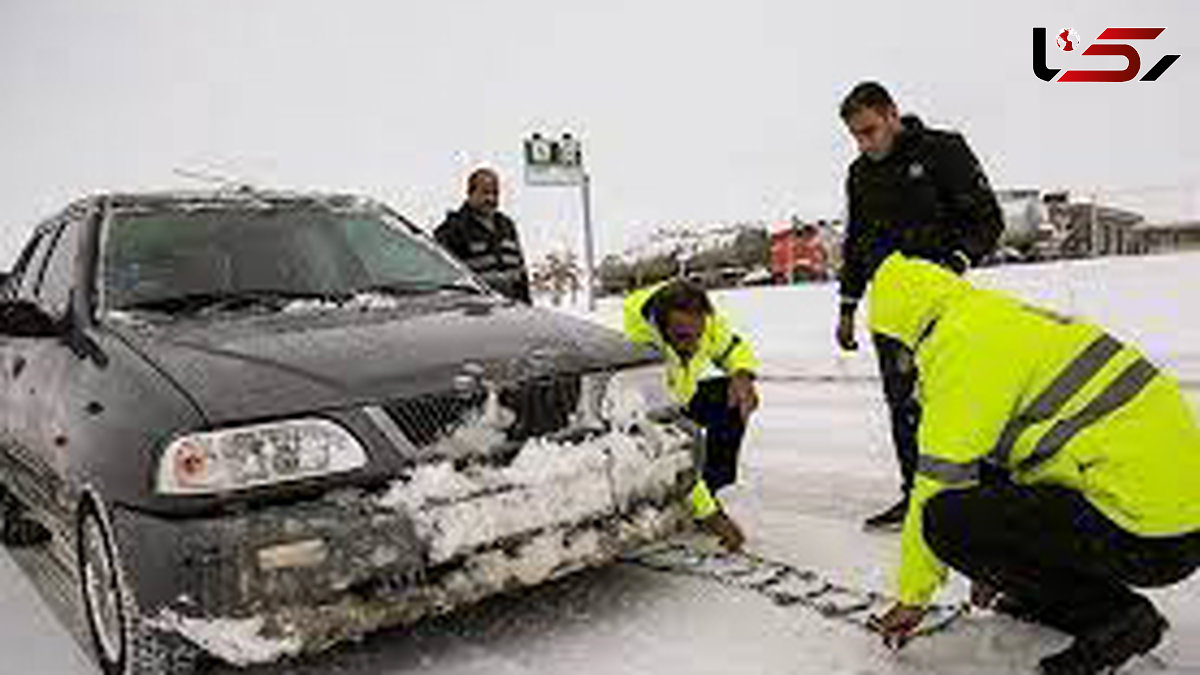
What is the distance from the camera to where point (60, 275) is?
446cm

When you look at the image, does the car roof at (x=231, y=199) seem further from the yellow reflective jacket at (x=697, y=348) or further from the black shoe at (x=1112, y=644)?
the black shoe at (x=1112, y=644)

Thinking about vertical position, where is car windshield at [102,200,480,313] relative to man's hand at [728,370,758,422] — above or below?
above

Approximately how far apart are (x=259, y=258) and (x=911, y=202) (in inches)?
99.2

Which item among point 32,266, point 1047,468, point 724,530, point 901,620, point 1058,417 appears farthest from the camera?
point 32,266

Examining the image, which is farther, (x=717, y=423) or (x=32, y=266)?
(x=32, y=266)

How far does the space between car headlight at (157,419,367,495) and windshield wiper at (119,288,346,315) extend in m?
0.99

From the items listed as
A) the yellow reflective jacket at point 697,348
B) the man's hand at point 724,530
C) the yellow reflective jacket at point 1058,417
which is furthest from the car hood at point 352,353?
the yellow reflective jacket at point 1058,417

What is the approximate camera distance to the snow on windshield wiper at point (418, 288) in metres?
4.30

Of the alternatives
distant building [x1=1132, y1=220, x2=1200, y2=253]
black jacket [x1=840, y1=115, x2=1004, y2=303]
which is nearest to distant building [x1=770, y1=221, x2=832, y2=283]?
distant building [x1=1132, y1=220, x2=1200, y2=253]

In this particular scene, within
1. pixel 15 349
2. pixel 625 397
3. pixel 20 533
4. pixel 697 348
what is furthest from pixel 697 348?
pixel 20 533

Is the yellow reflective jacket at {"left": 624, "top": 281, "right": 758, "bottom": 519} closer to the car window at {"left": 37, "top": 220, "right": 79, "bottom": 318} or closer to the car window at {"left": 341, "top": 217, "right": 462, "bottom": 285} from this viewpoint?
the car window at {"left": 341, "top": 217, "right": 462, "bottom": 285}

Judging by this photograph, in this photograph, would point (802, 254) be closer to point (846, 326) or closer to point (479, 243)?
point (479, 243)

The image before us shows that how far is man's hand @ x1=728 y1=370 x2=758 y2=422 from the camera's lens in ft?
15.1

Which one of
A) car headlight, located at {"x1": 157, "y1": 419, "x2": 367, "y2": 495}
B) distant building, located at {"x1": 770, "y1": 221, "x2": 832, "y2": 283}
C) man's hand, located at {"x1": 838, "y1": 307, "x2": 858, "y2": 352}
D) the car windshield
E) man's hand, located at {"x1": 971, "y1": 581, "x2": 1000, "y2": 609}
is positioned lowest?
distant building, located at {"x1": 770, "y1": 221, "x2": 832, "y2": 283}
